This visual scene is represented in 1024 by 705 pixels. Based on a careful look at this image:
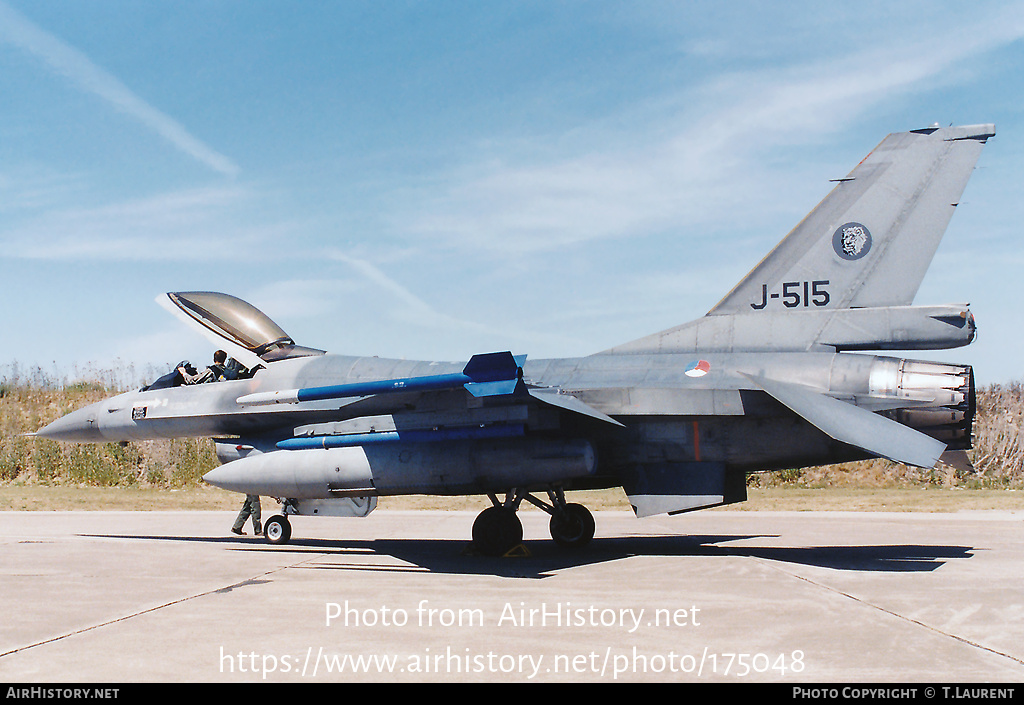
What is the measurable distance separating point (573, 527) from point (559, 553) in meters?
0.50

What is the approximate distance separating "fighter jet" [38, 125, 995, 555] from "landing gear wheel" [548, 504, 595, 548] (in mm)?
20

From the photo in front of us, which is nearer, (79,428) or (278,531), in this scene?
(278,531)

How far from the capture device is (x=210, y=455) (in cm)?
2675

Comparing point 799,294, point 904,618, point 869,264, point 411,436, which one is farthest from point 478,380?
point 869,264

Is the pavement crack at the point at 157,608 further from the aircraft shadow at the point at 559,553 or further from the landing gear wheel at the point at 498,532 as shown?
the landing gear wheel at the point at 498,532

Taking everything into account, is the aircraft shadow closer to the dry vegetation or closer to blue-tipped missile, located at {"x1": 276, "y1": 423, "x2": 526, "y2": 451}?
blue-tipped missile, located at {"x1": 276, "y1": 423, "x2": 526, "y2": 451}

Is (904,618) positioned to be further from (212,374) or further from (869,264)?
(212,374)

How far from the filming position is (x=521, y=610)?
6758 mm

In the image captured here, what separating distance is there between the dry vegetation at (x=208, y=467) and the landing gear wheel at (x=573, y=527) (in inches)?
486

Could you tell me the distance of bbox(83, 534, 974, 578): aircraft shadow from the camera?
9.62 meters

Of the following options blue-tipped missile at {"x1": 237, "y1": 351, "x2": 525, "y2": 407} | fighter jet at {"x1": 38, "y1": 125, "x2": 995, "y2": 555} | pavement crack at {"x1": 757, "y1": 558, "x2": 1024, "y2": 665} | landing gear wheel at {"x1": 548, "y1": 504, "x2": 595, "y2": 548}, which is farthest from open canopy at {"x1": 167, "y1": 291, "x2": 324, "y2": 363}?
pavement crack at {"x1": 757, "y1": 558, "x2": 1024, "y2": 665}
